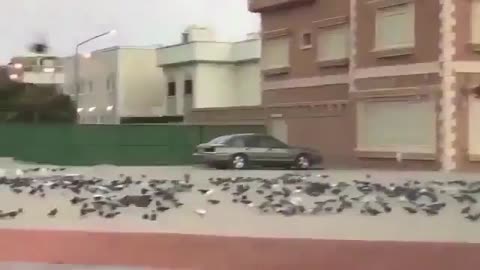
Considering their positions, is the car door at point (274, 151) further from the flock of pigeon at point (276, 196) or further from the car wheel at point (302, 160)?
the flock of pigeon at point (276, 196)

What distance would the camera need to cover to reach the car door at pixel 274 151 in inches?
727

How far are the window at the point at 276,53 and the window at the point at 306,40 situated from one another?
54 centimetres

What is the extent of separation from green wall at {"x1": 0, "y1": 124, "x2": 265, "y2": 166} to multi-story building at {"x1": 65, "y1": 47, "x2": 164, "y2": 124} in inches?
495

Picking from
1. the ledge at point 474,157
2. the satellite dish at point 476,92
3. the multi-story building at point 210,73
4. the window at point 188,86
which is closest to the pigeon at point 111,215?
the ledge at point 474,157

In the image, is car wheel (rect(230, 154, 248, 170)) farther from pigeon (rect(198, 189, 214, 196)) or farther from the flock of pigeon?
pigeon (rect(198, 189, 214, 196))

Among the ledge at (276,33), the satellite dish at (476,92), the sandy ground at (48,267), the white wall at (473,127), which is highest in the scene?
the ledge at (276,33)

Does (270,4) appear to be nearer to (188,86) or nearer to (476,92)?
(476,92)

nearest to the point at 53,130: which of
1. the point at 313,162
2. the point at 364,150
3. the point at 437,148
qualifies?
the point at 313,162

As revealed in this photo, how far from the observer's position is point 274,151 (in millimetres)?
18609

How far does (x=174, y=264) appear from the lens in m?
6.20

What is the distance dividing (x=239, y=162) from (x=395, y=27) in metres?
4.29

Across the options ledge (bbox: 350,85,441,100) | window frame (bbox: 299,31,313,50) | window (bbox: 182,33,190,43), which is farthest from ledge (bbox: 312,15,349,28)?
window (bbox: 182,33,190,43)

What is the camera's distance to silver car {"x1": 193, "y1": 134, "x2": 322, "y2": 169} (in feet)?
59.8

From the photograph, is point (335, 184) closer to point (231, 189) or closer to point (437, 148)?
point (231, 189)
